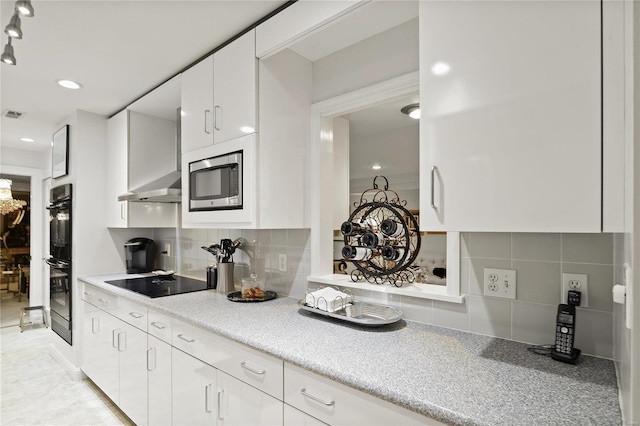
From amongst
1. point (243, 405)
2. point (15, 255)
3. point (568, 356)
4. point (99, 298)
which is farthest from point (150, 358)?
point (15, 255)

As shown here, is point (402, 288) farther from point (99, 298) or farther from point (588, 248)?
point (99, 298)

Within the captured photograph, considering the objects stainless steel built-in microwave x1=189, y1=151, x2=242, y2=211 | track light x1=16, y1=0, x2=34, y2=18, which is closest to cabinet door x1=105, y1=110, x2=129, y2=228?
stainless steel built-in microwave x1=189, y1=151, x2=242, y2=211

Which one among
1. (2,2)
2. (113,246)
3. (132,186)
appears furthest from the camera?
(113,246)

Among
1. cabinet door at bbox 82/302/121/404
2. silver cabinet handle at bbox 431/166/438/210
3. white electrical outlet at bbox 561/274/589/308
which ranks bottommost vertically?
cabinet door at bbox 82/302/121/404

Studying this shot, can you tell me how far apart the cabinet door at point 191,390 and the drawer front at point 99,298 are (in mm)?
954

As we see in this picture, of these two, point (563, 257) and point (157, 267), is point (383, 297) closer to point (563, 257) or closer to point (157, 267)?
point (563, 257)

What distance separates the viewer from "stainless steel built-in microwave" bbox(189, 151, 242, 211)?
1.79 metres

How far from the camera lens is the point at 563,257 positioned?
1.18 m

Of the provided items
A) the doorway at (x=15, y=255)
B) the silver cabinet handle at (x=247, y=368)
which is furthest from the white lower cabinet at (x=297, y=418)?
the doorway at (x=15, y=255)

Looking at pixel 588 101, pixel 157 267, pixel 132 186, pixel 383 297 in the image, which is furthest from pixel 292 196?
pixel 157 267

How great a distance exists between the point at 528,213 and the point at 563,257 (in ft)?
1.31

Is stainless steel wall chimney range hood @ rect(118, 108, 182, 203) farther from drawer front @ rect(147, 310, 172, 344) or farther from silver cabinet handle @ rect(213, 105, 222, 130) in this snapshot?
drawer front @ rect(147, 310, 172, 344)

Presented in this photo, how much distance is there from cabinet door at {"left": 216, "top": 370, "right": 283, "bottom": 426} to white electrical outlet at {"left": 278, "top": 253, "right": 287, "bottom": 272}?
2.44 feet

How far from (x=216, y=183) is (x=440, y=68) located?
129 centimetres
